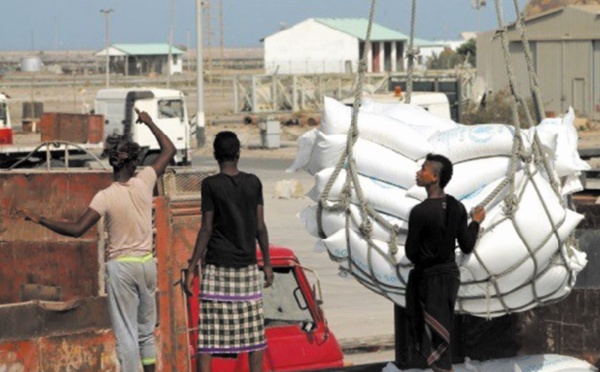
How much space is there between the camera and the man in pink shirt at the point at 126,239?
7387 millimetres

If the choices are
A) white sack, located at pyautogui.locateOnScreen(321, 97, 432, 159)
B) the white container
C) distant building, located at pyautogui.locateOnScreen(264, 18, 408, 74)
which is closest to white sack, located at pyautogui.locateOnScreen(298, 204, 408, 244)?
white sack, located at pyautogui.locateOnScreen(321, 97, 432, 159)

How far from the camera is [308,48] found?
370 feet

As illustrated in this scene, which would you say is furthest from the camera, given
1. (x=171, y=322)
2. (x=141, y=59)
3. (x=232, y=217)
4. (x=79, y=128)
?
(x=141, y=59)

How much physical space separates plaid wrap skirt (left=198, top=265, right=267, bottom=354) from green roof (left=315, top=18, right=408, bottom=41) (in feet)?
336

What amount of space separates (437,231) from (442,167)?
13.2 inches

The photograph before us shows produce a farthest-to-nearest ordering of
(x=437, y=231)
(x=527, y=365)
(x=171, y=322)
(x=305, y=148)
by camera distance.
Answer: (x=171, y=322) → (x=527, y=365) → (x=305, y=148) → (x=437, y=231)

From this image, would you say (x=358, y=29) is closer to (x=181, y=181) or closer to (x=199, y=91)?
(x=199, y=91)

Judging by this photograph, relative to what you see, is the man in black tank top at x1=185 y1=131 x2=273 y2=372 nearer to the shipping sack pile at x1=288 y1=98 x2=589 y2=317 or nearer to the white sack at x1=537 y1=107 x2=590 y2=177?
the shipping sack pile at x1=288 y1=98 x2=589 y2=317

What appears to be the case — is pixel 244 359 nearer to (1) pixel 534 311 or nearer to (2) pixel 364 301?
(1) pixel 534 311

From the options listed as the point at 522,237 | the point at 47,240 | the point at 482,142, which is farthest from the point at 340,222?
the point at 47,240

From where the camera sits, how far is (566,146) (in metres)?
7.73

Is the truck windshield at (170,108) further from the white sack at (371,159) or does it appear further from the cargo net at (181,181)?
the white sack at (371,159)

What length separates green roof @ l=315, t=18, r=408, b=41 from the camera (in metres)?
112

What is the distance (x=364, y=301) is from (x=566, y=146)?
26.9ft
